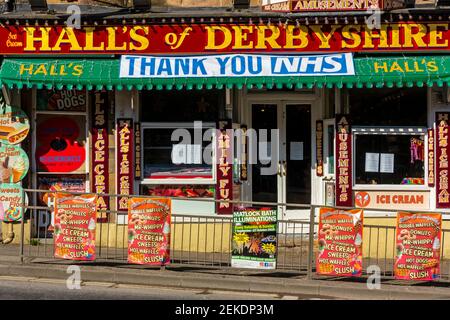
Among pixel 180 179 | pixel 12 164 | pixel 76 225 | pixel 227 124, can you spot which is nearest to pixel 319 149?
pixel 227 124

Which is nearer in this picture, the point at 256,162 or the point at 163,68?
the point at 163,68

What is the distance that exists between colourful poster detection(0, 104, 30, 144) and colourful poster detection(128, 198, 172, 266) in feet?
12.0

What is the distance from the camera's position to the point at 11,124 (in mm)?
12438

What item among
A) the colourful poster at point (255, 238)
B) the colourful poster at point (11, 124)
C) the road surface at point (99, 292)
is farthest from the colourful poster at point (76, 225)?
the colourful poster at point (11, 124)

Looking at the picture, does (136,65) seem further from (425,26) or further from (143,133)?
(425,26)

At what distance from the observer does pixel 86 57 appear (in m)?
12.2

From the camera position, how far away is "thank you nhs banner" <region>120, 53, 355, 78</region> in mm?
11703

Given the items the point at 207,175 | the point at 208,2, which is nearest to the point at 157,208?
the point at 207,175

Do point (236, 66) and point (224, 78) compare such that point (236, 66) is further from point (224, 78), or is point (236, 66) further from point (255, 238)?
point (255, 238)

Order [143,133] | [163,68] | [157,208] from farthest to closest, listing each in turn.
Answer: [143,133] → [163,68] → [157,208]

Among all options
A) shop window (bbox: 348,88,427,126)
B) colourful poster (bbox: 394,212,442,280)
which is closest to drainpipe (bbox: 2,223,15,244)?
shop window (bbox: 348,88,427,126)

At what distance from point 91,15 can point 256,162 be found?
4.17m

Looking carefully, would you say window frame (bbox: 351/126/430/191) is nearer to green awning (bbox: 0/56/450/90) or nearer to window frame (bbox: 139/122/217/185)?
green awning (bbox: 0/56/450/90)

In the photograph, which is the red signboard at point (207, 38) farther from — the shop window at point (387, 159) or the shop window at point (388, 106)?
the shop window at point (387, 159)
